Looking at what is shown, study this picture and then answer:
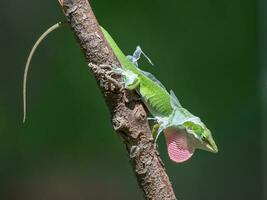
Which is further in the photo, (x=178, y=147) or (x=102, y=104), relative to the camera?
(x=102, y=104)

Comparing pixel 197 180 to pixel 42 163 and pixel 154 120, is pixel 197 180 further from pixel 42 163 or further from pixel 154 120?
pixel 154 120

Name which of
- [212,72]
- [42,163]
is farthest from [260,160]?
[42,163]

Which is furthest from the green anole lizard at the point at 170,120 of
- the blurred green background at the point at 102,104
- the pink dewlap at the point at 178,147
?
the blurred green background at the point at 102,104

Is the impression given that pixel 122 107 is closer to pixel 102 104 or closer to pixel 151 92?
pixel 151 92

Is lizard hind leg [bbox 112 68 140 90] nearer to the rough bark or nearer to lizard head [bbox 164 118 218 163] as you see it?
the rough bark

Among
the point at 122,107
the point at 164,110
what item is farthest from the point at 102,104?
the point at 122,107

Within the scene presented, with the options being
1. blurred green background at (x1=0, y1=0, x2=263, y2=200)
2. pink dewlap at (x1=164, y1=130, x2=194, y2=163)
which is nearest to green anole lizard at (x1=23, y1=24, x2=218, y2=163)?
pink dewlap at (x1=164, y1=130, x2=194, y2=163)
